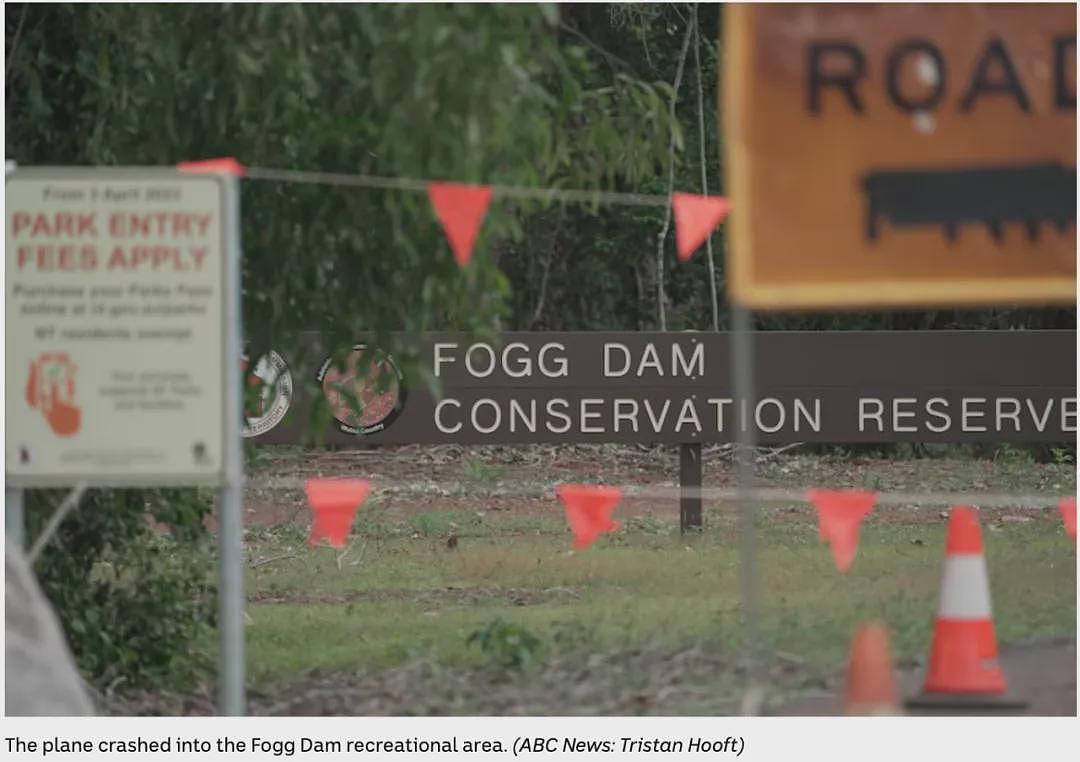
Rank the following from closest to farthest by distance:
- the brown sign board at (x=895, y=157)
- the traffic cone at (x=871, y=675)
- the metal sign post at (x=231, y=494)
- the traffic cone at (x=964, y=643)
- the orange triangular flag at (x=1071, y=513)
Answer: the brown sign board at (x=895, y=157), the traffic cone at (x=871, y=675), the metal sign post at (x=231, y=494), the traffic cone at (x=964, y=643), the orange triangular flag at (x=1071, y=513)

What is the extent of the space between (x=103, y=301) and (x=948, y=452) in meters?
20.0

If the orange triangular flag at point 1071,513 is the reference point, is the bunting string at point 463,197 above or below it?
above

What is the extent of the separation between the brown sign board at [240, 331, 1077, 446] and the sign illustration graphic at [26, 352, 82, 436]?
25.7ft

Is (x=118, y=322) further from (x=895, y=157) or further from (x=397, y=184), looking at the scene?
(x=895, y=157)

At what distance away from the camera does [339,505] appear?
860 cm

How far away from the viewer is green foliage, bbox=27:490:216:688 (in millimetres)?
9375

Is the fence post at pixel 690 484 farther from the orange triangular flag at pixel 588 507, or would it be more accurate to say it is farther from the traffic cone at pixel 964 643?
the traffic cone at pixel 964 643

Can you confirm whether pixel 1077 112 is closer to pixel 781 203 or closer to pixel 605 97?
pixel 781 203

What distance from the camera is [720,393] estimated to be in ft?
50.6

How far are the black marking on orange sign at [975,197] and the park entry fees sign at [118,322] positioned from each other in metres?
2.30

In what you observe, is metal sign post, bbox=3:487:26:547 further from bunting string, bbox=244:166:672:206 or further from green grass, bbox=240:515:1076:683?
green grass, bbox=240:515:1076:683

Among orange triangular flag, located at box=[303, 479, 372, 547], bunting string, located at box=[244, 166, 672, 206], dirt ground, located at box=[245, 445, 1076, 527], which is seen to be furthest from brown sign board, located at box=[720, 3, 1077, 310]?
dirt ground, located at box=[245, 445, 1076, 527]

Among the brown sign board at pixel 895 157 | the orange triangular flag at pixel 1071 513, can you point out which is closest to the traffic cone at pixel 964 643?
the orange triangular flag at pixel 1071 513

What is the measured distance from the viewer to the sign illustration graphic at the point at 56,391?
7.04 m
